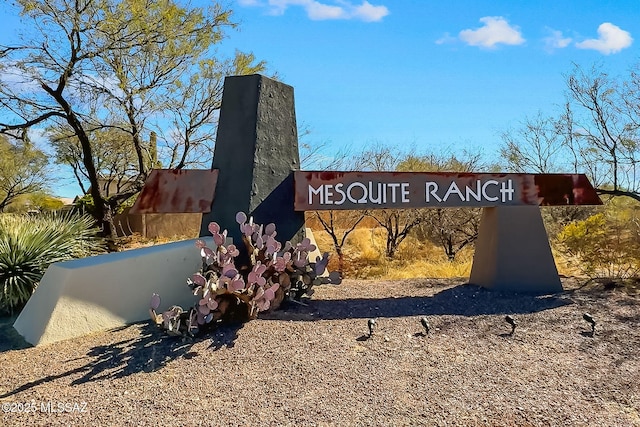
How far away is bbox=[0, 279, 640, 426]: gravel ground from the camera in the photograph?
3.63m

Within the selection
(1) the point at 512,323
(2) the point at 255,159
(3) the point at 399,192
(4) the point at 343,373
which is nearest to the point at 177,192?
(2) the point at 255,159

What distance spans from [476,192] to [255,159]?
3050mm

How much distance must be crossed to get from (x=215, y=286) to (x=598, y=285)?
5.74 m

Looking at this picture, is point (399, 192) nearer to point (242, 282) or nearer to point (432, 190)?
point (432, 190)

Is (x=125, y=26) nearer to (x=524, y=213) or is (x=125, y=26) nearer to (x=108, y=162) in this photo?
(x=108, y=162)

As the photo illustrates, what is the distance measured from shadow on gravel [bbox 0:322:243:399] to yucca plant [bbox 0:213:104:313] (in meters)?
2.43

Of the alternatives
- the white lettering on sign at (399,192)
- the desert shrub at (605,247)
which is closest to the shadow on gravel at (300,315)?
the white lettering on sign at (399,192)

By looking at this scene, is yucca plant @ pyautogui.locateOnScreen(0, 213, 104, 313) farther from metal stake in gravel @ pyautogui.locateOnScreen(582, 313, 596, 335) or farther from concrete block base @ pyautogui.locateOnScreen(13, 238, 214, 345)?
metal stake in gravel @ pyautogui.locateOnScreen(582, 313, 596, 335)

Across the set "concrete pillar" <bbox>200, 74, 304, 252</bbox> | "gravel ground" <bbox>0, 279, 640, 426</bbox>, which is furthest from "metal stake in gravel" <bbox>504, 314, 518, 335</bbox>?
"concrete pillar" <bbox>200, 74, 304, 252</bbox>

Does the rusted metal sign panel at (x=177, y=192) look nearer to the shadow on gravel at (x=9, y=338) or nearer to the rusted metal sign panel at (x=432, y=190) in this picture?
the rusted metal sign panel at (x=432, y=190)

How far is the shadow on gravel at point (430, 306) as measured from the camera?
5.86m

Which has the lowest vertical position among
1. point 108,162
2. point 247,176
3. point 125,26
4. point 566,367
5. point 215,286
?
point 566,367

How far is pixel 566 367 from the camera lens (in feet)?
14.8

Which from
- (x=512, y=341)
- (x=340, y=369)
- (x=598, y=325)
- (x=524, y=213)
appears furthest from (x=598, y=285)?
(x=340, y=369)
